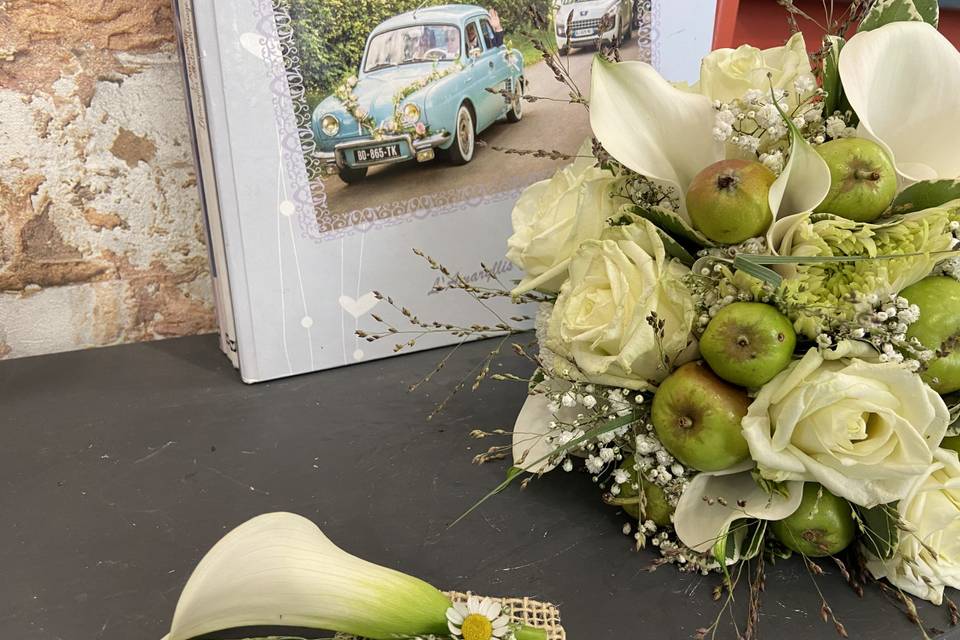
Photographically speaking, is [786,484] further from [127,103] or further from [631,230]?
[127,103]

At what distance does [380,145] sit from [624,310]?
338mm

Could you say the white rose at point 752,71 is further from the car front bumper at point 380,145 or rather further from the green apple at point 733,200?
the car front bumper at point 380,145

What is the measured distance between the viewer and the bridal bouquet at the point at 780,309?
0.45 meters

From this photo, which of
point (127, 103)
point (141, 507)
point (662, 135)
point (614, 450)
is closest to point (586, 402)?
point (614, 450)

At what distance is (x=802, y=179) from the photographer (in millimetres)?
482

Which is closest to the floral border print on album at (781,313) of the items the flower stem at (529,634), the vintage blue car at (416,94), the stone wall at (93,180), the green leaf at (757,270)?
the green leaf at (757,270)

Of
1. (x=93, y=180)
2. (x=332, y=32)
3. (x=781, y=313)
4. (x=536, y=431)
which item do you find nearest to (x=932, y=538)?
(x=781, y=313)

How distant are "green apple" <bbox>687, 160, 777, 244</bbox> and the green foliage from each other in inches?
13.9

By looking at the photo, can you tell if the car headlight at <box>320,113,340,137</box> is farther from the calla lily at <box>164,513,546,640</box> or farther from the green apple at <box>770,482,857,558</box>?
the green apple at <box>770,482,857,558</box>

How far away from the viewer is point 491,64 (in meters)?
0.75

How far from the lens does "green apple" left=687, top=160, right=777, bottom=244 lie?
0.48 m

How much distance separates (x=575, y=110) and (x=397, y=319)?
29 centimetres

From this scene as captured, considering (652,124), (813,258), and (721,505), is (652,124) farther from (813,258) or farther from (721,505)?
(721,505)

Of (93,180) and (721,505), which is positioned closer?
(721,505)
